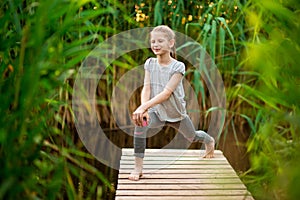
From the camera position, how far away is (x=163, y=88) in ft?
6.75

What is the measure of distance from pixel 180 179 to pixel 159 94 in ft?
1.01

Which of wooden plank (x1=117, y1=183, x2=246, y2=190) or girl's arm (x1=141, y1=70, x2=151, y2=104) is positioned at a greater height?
girl's arm (x1=141, y1=70, x2=151, y2=104)

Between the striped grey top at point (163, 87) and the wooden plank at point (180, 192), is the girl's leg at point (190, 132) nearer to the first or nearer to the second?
the striped grey top at point (163, 87)

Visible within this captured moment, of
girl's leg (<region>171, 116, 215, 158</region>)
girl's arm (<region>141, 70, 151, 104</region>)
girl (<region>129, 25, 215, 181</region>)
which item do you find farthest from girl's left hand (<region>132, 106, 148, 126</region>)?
girl's leg (<region>171, 116, 215, 158</region>)

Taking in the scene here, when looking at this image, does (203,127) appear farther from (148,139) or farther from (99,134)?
(99,134)

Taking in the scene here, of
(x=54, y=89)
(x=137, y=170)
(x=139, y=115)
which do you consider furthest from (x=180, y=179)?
(x=54, y=89)

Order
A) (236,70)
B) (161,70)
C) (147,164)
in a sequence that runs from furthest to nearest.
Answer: (236,70)
(147,164)
(161,70)

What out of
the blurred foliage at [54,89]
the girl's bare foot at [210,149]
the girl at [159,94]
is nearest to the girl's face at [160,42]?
the girl at [159,94]

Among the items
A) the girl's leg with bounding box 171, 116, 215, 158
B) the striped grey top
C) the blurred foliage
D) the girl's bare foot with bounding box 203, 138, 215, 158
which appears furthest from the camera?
the girl's bare foot with bounding box 203, 138, 215, 158

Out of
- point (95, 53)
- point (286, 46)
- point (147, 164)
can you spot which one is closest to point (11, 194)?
point (286, 46)

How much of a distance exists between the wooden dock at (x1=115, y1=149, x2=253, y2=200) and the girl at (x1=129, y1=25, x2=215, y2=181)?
0.28ft

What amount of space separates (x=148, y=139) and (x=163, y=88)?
1198 millimetres

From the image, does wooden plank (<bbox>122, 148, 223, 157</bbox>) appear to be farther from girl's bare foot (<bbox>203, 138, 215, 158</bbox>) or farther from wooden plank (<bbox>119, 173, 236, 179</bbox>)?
wooden plank (<bbox>119, 173, 236, 179</bbox>)

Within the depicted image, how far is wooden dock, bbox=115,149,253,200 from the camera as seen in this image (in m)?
1.77
